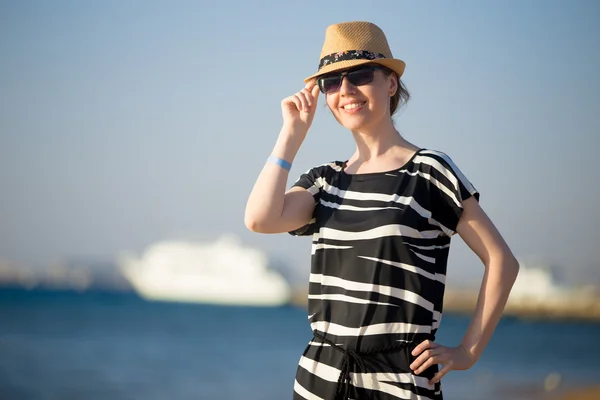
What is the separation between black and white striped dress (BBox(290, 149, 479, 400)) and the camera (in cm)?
210

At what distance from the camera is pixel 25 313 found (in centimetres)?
2856

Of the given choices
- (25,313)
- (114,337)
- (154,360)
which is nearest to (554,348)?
(154,360)

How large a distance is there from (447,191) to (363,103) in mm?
370

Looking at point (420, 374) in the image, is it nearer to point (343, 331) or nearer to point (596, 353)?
point (343, 331)

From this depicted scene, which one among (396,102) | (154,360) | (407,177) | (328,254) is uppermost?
(154,360)

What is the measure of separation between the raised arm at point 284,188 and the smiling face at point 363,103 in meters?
0.11

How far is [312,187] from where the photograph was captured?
7.83ft

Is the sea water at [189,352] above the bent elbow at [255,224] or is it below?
above

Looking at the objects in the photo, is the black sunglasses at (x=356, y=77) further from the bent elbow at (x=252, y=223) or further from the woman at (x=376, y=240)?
the bent elbow at (x=252, y=223)

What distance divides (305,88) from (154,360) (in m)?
17.0

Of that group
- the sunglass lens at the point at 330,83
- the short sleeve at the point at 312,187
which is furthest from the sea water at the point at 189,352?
the sunglass lens at the point at 330,83

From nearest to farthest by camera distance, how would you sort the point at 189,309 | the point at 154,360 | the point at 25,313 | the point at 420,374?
the point at 420,374 < the point at 154,360 < the point at 25,313 < the point at 189,309

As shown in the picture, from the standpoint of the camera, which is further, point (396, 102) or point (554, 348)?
point (554, 348)

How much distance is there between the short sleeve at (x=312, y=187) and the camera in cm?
238
